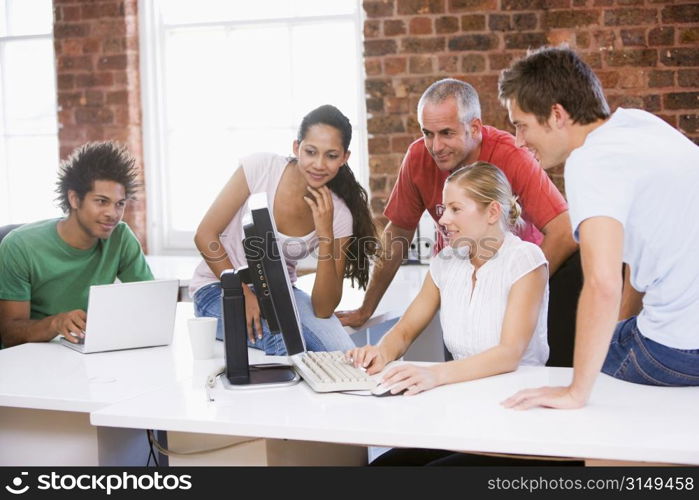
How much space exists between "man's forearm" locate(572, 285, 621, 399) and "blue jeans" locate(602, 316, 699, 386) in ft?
0.69

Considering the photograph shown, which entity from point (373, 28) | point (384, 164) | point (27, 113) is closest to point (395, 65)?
point (373, 28)

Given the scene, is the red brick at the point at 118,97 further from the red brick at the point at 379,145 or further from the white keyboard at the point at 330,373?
the white keyboard at the point at 330,373

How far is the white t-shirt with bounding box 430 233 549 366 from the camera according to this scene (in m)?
2.07

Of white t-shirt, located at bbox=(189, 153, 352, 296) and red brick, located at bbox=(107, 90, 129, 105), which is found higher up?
red brick, located at bbox=(107, 90, 129, 105)

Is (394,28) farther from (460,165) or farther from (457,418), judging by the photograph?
(457,418)

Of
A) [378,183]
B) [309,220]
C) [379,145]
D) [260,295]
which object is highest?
[379,145]

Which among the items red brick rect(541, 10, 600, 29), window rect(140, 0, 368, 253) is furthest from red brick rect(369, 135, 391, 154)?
red brick rect(541, 10, 600, 29)

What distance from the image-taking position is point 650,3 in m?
3.68

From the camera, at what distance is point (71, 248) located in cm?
267

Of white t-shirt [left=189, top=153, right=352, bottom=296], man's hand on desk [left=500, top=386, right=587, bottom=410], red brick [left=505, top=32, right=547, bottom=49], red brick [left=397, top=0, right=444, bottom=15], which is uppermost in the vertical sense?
red brick [left=397, top=0, right=444, bottom=15]

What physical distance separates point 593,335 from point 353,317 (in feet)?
4.03

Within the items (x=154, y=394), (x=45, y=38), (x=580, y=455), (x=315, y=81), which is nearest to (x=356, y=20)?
(x=315, y=81)

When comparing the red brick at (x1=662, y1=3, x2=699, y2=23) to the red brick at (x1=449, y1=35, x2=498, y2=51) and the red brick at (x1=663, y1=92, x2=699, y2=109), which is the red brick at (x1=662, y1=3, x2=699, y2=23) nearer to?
the red brick at (x1=663, y1=92, x2=699, y2=109)
